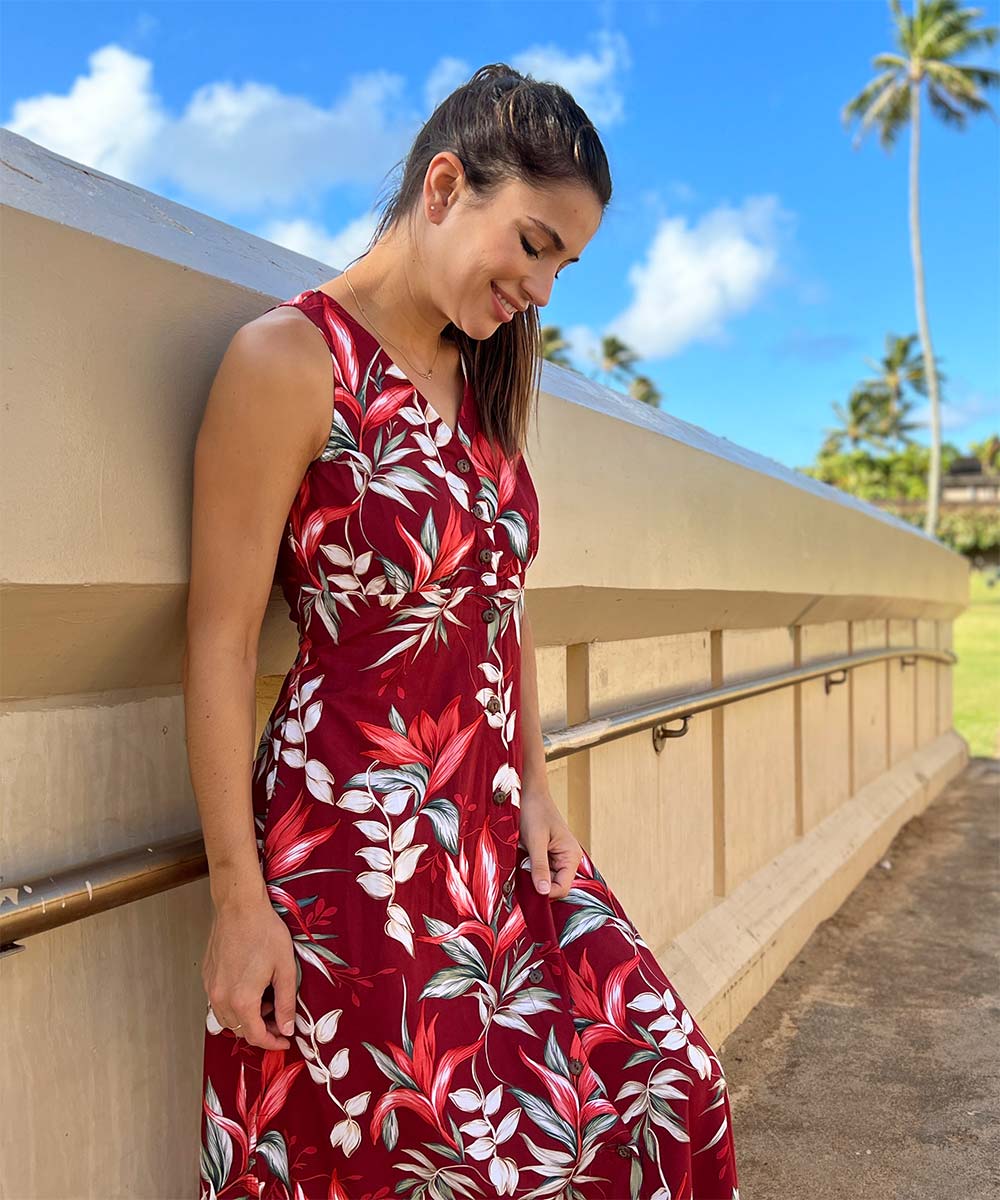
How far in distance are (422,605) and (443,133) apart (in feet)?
2.09

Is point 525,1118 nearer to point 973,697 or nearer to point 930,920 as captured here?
point 930,920

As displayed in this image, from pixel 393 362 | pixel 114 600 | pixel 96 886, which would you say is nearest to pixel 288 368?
pixel 393 362

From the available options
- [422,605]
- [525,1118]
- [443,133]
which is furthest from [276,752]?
[443,133]

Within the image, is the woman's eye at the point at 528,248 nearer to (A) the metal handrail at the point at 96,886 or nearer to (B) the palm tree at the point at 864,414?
(A) the metal handrail at the point at 96,886

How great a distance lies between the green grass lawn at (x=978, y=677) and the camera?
1151 cm

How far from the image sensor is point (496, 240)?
1.55 m

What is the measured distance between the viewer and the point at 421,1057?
4.58ft

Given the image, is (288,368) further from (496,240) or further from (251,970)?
(251,970)

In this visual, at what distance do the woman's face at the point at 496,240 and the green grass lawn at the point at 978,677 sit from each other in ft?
30.9

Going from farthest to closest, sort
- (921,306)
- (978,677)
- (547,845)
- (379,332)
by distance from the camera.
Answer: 1. (921,306)
2. (978,677)
3. (547,845)
4. (379,332)

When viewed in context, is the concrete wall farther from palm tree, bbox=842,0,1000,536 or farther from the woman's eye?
palm tree, bbox=842,0,1000,536

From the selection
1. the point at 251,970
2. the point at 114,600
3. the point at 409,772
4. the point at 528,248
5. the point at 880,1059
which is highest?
the point at 528,248

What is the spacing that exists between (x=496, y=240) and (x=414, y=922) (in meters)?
0.86

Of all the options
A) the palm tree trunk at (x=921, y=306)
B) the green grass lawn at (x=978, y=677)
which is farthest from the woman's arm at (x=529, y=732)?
the palm tree trunk at (x=921, y=306)
